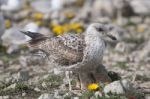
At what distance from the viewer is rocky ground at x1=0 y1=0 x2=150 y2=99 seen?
10.4 metres

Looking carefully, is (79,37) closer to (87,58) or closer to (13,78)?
(87,58)

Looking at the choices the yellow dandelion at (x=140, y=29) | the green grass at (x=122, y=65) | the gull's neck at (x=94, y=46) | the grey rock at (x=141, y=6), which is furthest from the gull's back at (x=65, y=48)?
the grey rock at (x=141, y=6)

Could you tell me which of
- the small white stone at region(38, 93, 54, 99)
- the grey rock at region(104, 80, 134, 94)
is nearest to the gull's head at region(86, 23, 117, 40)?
the grey rock at region(104, 80, 134, 94)

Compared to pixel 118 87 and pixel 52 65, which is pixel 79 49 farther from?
pixel 52 65

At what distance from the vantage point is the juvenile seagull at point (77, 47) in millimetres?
10109

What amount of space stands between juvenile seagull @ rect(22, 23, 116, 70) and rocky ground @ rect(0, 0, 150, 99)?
386 millimetres

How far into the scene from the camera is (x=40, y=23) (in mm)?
18266

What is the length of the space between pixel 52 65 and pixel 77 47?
128cm

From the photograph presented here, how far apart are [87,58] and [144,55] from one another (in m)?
4.83

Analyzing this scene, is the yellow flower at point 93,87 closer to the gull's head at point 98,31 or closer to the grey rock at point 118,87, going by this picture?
the grey rock at point 118,87

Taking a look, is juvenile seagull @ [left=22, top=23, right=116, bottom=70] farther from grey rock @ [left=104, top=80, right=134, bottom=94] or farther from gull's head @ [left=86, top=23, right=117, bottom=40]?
grey rock @ [left=104, top=80, right=134, bottom=94]

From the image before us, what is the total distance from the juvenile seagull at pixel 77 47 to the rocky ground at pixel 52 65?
1.27 feet

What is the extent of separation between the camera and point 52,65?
1141 centimetres

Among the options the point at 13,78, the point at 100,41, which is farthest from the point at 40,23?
the point at 100,41
